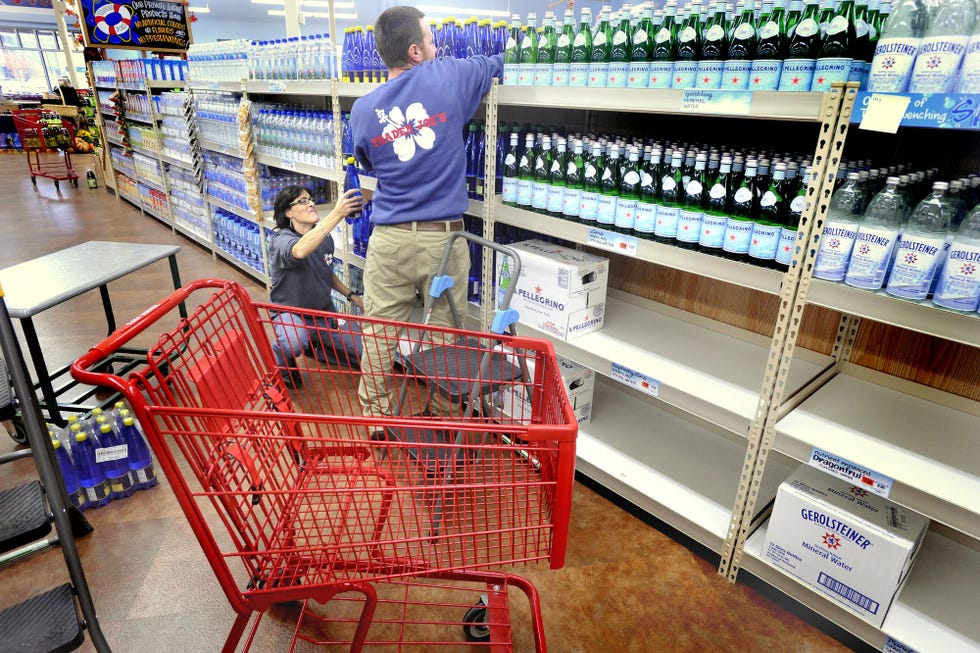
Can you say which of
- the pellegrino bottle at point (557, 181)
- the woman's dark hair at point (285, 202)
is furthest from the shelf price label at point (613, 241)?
the woman's dark hair at point (285, 202)

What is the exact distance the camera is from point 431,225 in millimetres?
2924

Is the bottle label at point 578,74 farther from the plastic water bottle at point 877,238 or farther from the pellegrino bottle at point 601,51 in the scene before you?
the plastic water bottle at point 877,238

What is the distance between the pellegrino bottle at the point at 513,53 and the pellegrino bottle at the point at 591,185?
518 mm

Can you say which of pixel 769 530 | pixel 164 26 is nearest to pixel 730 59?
pixel 769 530

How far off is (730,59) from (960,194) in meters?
0.81

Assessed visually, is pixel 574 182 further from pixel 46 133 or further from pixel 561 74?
pixel 46 133

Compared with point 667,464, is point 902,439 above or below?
above

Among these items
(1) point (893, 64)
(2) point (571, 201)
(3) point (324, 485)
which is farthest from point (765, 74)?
(3) point (324, 485)

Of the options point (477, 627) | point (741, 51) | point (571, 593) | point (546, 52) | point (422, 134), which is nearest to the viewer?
point (741, 51)

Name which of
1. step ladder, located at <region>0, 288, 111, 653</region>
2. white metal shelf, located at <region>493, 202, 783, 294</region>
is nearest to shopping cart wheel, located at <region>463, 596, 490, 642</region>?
step ladder, located at <region>0, 288, 111, 653</region>

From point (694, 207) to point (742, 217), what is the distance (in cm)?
20

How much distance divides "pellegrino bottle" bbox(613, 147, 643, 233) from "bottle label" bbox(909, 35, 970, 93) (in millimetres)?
970

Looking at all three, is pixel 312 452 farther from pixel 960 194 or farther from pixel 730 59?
pixel 960 194

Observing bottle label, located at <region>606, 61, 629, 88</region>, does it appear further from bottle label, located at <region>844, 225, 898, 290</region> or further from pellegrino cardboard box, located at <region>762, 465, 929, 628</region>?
pellegrino cardboard box, located at <region>762, 465, 929, 628</region>
